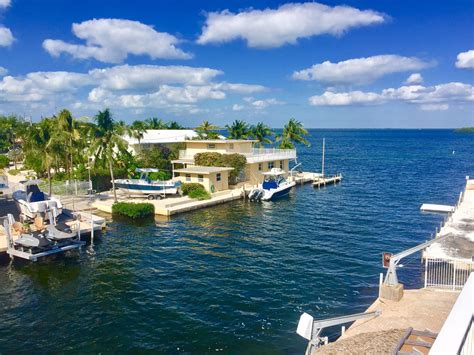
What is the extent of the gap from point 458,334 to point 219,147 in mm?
46388

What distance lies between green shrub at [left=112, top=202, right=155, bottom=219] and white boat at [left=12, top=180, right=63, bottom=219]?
5.60 m

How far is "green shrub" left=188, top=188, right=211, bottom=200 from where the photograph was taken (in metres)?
40.5

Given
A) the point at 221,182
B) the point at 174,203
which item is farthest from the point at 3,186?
the point at 221,182

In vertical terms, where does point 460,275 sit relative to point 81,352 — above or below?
above

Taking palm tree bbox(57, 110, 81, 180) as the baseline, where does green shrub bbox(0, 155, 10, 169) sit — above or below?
below

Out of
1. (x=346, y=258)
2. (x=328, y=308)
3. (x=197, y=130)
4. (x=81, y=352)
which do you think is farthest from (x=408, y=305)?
(x=197, y=130)

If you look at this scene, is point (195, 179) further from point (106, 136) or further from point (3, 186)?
point (3, 186)

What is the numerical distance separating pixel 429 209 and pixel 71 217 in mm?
33549

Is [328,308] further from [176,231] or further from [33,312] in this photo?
[176,231]

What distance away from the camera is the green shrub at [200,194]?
4055cm

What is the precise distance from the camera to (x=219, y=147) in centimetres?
5009

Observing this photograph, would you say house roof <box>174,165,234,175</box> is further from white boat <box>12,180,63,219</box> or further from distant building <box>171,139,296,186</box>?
white boat <box>12,180,63,219</box>

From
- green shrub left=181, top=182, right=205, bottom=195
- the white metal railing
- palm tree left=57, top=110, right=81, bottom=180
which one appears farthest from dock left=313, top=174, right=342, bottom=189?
the white metal railing

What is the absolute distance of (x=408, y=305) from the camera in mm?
14875
